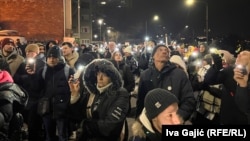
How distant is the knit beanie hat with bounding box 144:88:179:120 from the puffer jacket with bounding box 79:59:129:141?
1.10 metres

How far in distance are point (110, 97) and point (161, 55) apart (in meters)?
1.51

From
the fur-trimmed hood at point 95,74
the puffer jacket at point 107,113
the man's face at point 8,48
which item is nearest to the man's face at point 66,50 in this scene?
the man's face at point 8,48

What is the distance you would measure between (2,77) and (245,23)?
27609mm

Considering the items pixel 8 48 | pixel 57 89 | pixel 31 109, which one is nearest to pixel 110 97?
pixel 57 89

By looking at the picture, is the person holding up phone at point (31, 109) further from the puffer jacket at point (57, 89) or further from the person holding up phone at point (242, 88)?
the person holding up phone at point (242, 88)

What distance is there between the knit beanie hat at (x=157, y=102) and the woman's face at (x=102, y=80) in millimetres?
1489

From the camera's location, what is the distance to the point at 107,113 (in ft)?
15.5

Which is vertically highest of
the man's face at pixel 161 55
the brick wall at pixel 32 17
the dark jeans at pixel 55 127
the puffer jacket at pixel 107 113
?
the brick wall at pixel 32 17

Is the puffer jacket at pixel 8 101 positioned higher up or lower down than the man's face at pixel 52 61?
lower down

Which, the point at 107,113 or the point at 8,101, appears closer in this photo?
the point at 8,101

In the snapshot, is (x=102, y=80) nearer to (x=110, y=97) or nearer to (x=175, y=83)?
(x=110, y=97)

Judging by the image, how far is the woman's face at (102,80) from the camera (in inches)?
200

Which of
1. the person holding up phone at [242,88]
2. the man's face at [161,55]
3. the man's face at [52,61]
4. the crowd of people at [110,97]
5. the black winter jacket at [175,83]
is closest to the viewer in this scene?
the crowd of people at [110,97]

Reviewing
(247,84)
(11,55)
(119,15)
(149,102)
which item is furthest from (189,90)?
(119,15)
